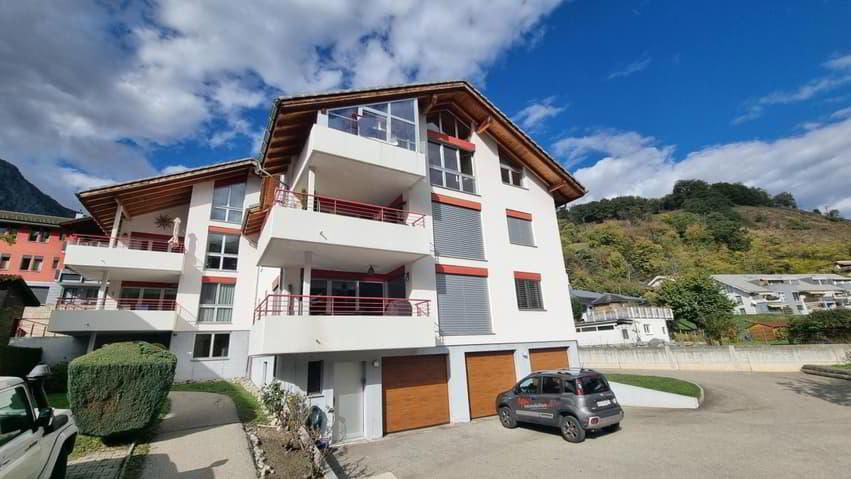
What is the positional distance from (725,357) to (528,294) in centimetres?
1603

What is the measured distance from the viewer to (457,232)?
1503cm

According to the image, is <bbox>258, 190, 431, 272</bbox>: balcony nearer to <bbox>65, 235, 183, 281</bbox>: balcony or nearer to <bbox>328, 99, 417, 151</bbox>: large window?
<bbox>328, 99, 417, 151</bbox>: large window

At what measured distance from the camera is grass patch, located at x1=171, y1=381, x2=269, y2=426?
1074 centimetres

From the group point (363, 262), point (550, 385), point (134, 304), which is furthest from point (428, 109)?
point (134, 304)

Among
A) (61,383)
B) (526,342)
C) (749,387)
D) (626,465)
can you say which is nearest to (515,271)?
(526,342)

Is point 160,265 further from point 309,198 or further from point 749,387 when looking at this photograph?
point 749,387

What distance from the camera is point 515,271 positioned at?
624 inches

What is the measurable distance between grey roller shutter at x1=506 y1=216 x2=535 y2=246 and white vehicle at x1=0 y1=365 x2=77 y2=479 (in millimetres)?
14753

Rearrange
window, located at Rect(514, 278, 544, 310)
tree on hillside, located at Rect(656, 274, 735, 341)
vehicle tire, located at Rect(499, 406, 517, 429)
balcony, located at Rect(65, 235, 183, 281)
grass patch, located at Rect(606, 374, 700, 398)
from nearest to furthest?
1. vehicle tire, located at Rect(499, 406, 517, 429)
2. grass patch, located at Rect(606, 374, 700, 398)
3. window, located at Rect(514, 278, 544, 310)
4. balcony, located at Rect(65, 235, 183, 281)
5. tree on hillside, located at Rect(656, 274, 735, 341)

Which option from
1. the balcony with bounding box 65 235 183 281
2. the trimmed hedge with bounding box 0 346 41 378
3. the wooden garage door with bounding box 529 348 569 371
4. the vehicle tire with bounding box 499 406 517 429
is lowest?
the vehicle tire with bounding box 499 406 517 429

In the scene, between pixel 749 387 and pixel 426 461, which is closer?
pixel 426 461

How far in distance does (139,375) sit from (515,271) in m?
12.9

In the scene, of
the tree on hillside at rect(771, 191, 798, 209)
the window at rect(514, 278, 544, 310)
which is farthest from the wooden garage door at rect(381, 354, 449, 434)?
the tree on hillside at rect(771, 191, 798, 209)

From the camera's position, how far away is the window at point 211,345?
19.1 m
